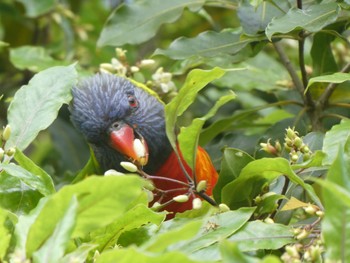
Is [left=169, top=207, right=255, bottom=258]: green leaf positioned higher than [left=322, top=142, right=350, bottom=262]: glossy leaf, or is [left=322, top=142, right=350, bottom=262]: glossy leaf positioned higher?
[left=322, top=142, right=350, bottom=262]: glossy leaf

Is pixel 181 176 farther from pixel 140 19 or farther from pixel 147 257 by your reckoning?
pixel 147 257

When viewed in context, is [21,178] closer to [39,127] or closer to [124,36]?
[39,127]

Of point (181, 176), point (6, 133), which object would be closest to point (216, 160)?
point (181, 176)

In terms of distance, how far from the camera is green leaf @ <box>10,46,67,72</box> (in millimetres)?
2941

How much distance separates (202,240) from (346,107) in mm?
1038

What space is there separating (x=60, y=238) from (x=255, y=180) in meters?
0.67

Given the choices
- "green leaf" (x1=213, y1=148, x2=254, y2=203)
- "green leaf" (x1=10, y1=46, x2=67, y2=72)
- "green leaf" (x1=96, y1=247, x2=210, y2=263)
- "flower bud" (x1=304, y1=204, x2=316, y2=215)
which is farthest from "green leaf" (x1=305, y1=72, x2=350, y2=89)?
"green leaf" (x1=10, y1=46, x2=67, y2=72)

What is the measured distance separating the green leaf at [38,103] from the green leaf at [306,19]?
54cm

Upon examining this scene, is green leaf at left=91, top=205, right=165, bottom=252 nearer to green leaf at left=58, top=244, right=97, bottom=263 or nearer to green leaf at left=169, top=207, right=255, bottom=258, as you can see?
green leaf at left=169, top=207, right=255, bottom=258

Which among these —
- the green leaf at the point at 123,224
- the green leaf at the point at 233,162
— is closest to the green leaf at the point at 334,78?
the green leaf at the point at 233,162

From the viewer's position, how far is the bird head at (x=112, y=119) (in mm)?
2541

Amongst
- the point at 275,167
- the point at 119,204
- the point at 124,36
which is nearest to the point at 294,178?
the point at 275,167

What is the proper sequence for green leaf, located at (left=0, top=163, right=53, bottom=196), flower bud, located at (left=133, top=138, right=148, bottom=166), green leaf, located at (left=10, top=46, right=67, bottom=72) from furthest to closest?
green leaf, located at (left=10, top=46, right=67, bottom=72) < flower bud, located at (left=133, top=138, right=148, bottom=166) < green leaf, located at (left=0, top=163, right=53, bottom=196)

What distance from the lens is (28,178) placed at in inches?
64.7
